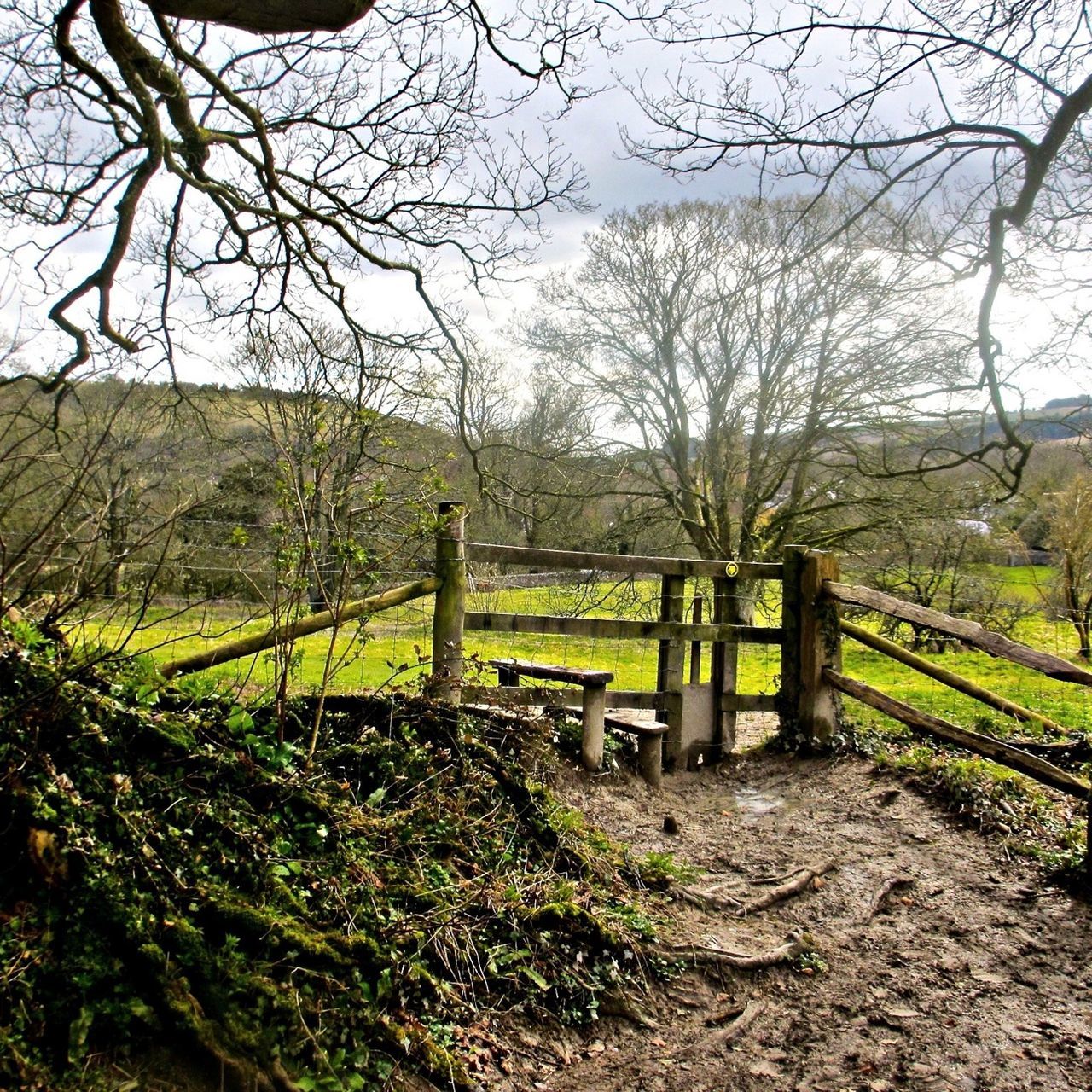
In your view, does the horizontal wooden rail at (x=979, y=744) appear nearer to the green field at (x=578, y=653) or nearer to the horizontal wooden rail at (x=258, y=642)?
the green field at (x=578, y=653)

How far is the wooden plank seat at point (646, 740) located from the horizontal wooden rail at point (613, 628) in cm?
63

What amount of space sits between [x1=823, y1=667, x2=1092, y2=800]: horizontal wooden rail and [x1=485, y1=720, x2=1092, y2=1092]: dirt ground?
49cm

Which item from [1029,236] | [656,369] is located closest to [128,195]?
[1029,236]

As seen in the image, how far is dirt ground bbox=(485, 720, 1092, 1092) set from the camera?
2.89 metres

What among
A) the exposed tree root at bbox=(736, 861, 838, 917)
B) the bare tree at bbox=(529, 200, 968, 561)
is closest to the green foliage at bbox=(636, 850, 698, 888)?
the exposed tree root at bbox=(736, 861, 838, 917)

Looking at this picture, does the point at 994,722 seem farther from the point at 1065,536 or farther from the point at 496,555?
the point at 1065,536

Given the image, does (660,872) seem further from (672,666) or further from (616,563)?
(616,563)

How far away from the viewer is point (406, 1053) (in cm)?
263

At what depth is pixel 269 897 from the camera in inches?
112

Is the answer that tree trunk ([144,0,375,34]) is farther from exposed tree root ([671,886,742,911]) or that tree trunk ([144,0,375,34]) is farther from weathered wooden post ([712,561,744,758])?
weathered wooden post ([712,561,744,758])

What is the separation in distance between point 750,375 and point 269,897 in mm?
16533

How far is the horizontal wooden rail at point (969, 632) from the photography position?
445cm

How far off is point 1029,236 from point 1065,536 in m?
13.1

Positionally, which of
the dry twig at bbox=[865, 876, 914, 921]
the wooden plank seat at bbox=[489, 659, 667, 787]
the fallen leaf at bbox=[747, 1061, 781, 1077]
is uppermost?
the wooden plank seat at bbox=[489, 659, 667, 787]
